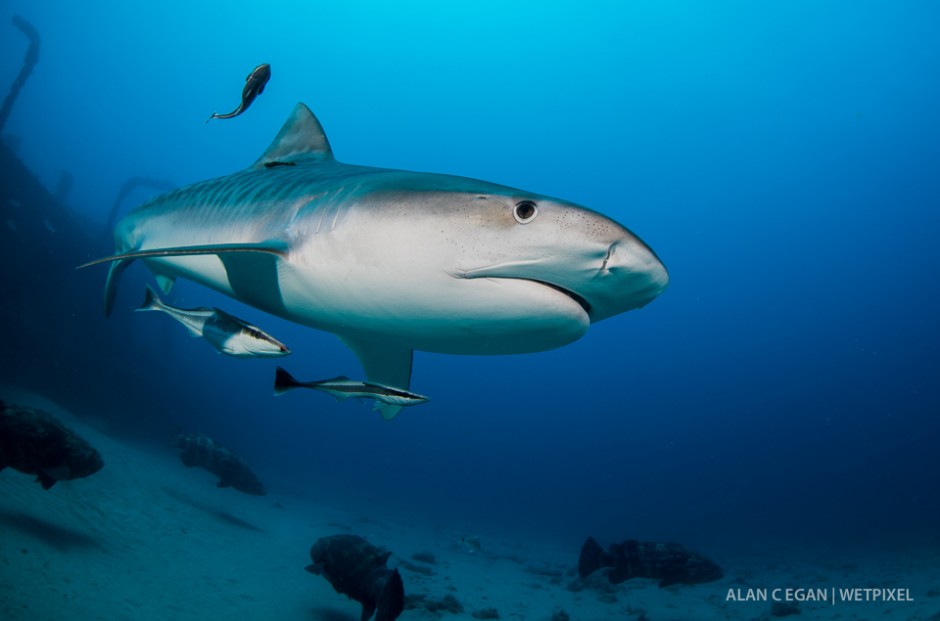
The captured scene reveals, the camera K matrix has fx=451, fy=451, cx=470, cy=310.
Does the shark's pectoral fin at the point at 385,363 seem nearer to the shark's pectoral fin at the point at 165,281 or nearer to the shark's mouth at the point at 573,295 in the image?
the shark's mouth at the point at 573,295

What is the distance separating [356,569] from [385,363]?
3.30 meters

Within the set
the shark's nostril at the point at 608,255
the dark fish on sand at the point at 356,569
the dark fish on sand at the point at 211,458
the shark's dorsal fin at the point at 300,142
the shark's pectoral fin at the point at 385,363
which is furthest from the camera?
the dark fish on sand at the point at 211,458

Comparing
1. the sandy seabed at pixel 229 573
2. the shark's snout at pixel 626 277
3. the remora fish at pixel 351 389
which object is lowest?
the sandy seabed at pixel 229 573

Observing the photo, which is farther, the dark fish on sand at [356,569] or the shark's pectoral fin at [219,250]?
the dark fish on sand at [356,569]

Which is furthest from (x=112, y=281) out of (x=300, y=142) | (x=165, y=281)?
(x=300, y=142)

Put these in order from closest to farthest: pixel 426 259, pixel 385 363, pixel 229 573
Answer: pixel 426 259
pixel 385 363
pixel 229 573

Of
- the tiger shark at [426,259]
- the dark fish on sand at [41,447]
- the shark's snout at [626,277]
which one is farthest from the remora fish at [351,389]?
the dark fish on sand at [41,447]

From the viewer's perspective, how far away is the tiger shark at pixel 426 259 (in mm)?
1799

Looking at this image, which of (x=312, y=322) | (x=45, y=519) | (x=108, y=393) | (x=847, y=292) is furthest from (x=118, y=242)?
(x=847, y=292)

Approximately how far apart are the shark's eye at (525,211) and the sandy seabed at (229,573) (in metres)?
5.04

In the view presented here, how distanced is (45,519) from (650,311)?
10191 centimetres

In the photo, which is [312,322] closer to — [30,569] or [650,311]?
[30,569]

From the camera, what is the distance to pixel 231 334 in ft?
10.3

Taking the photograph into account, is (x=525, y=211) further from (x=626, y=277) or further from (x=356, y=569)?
(x=356, y=569)
